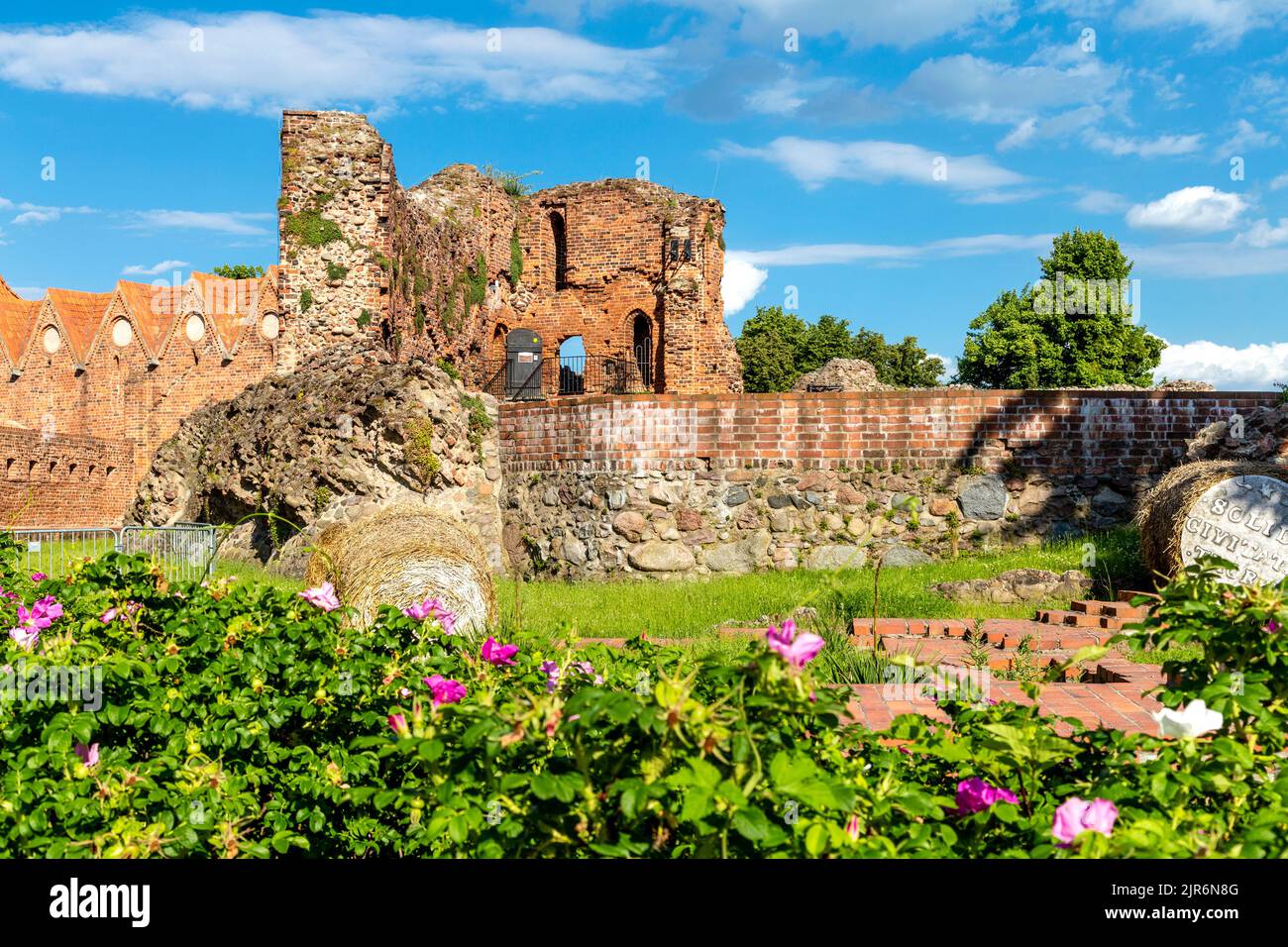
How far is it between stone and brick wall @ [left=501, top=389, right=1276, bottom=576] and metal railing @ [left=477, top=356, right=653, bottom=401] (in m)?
13.0

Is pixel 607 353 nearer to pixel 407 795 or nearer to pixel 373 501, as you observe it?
pixel 373 501

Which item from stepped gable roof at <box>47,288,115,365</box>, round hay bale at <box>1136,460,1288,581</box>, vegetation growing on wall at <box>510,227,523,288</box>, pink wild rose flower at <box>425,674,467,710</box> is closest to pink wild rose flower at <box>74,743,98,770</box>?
pink wild rose flower at <box>425,674,467,710</box>

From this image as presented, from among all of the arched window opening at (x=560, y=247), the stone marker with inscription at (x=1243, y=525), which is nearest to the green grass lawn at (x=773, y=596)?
the stone marker with inscription at (x=1243, y=525)

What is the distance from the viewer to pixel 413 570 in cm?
811

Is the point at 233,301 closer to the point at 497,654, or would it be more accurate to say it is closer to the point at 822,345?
the point at 497,654

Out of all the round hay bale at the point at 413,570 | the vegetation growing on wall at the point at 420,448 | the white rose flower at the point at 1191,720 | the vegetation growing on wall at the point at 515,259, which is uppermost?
the vegetation growing on wall at the point at 515,259

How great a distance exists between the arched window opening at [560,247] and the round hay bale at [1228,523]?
20235mm

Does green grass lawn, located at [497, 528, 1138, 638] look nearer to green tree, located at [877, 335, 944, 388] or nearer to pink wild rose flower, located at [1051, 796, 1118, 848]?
pink wild rose flower, located at [1051, 796, 1118, 848]

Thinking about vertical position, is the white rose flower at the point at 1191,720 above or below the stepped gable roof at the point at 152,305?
below

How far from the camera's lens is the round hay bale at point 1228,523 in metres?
8.29

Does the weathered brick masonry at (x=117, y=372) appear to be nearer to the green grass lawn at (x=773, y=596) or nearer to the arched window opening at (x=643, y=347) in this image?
the arched window opening at (x=643, y=347)

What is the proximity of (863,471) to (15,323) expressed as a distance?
Result: 30.0m
